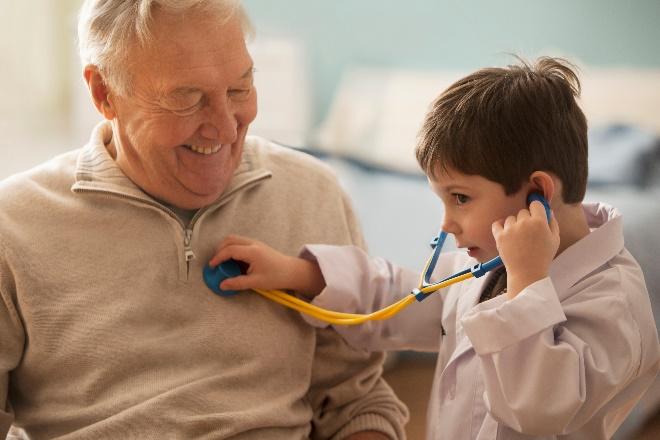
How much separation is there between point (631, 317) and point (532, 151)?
11.3 inches

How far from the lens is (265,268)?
161 cm

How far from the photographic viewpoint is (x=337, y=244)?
1.76 metres

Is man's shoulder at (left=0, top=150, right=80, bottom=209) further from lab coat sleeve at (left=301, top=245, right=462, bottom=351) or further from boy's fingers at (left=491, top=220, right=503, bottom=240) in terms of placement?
boy's fingers at (left=491, top=220, right=503, bottom=240)

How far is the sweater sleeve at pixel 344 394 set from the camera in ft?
5.61

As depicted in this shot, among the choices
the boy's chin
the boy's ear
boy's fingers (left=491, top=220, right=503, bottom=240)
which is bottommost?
the boy's chin

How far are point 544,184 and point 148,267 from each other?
708mm

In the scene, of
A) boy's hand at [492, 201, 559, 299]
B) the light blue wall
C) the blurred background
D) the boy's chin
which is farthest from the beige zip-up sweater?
the light blue wall

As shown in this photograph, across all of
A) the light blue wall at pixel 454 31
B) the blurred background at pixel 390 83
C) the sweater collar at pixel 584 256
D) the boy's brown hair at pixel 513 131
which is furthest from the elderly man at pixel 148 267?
the light blue wall at pixel 454 31

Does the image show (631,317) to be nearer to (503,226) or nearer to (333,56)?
(503,226)

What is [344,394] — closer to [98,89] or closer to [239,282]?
[239,282]

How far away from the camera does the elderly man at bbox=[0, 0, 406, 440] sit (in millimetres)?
1502

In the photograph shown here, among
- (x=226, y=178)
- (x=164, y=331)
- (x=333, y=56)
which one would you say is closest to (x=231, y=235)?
(x=226, y=178)

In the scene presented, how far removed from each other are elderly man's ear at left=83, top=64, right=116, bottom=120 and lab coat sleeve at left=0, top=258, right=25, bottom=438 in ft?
1.12

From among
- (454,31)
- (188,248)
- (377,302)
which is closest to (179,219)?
(188,248)
